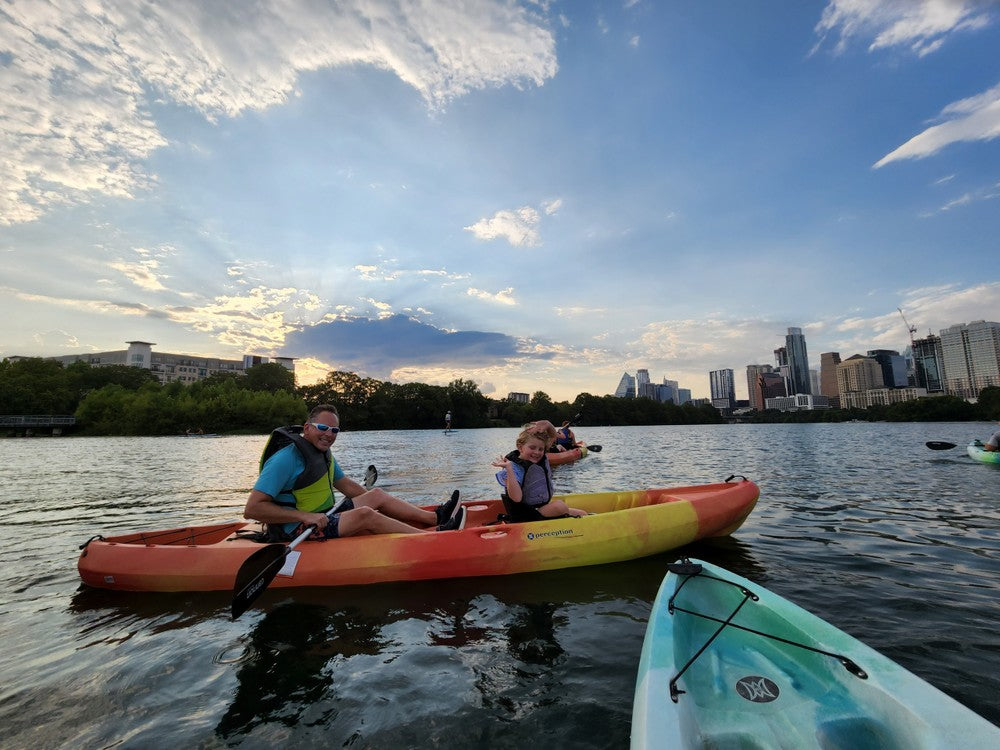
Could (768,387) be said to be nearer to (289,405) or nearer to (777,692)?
(289,405)

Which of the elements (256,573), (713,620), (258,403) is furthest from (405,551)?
(258,403)

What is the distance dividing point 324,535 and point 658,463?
60.8 feet

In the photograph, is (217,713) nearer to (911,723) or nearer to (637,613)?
(637,613)

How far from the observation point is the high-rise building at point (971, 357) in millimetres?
128875

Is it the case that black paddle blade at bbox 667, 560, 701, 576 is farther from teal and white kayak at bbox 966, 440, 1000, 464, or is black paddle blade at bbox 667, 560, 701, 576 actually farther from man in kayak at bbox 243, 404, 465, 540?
teal and white kayak at bbox 966, 440, 1000, 464

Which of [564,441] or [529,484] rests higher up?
[529,484]

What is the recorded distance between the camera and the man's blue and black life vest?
17.9 ft

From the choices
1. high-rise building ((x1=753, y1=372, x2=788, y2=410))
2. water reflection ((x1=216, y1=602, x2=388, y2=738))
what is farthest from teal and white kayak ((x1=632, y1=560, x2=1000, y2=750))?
high-rise building ((x1=753, y1=372, x2=788, y2=410))

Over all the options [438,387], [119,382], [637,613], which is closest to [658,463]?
[637,613]

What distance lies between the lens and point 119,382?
272ft

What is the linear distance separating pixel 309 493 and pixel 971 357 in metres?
188

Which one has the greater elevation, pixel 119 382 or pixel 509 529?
pixel 119 382

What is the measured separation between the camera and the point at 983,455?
15797 millimetres

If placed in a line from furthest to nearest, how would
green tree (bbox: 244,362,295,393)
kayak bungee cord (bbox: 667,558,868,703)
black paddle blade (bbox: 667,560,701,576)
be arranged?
green tree (bbox: 244,362,295,393) < black paddle blade (bbox: 667,560,701,576) < kayak bungee cord (bbox: 667,558,868,703)
